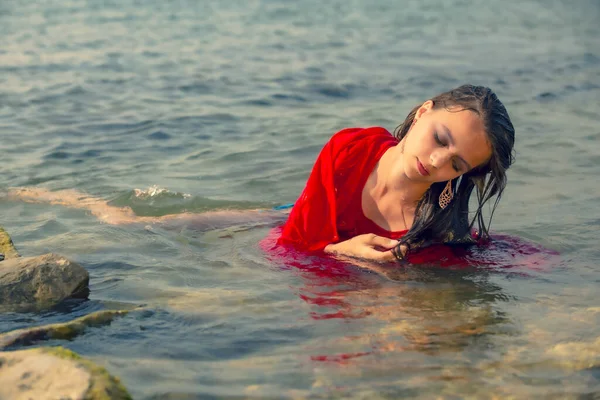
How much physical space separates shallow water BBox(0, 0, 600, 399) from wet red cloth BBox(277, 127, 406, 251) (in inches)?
11.4

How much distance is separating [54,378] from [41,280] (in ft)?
4.35

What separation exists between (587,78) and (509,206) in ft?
18.7

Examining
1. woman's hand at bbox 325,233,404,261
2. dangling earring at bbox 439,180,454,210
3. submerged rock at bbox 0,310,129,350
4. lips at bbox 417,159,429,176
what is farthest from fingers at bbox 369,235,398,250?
submerged rock at bbox 0,310,129,350

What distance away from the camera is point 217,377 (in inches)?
131

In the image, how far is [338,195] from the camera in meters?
4.88

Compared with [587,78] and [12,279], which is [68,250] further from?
[587,78]

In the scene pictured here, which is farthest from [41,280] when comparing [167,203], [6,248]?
[167,203]

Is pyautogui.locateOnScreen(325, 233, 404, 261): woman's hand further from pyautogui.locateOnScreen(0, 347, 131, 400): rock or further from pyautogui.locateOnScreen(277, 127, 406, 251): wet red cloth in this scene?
pyautogui.locateOnScreen(0, 347, 131, 400): rock

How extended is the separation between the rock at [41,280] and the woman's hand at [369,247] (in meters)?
1.42

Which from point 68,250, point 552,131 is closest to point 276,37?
point 552,131

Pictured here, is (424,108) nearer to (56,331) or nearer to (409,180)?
(409,180)

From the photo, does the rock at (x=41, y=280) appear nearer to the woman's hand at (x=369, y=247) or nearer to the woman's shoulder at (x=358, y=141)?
the woman's hand at (x=369, y=247)

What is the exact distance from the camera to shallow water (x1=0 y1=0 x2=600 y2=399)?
351 centimetres

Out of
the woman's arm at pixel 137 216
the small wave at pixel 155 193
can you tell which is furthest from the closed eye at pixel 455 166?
the small wave at pixel 155 193
